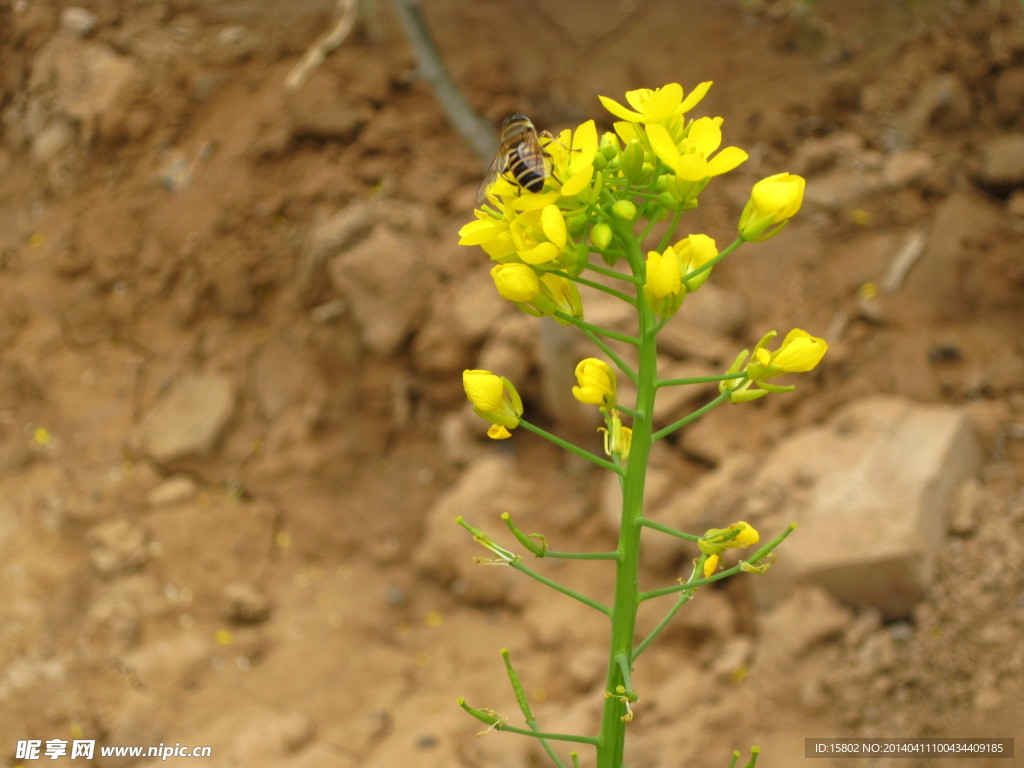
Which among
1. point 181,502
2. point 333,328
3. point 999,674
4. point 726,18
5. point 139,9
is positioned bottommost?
point 999,674

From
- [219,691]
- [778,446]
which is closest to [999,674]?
[778,446]

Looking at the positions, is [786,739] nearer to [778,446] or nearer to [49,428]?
[778,446]

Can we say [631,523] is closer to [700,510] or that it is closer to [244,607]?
[700,510]

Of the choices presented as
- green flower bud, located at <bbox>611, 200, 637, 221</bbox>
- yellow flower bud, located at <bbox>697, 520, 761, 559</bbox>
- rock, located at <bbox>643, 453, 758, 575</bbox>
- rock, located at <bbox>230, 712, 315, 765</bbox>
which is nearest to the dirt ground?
rock, located at <bbox>230, 712, 315, 765</bbox>

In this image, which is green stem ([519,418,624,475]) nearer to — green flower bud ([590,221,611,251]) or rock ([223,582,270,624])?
green flower bud ([590,221,611,251])

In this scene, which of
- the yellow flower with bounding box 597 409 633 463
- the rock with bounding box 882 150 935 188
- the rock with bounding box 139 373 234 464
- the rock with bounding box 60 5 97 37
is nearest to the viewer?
the yellow flower with bounding box 597 409 633 463

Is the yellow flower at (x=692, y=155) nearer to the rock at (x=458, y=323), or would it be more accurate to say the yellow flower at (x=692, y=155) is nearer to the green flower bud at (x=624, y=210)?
the green flower bud at (x=624, y=210)
